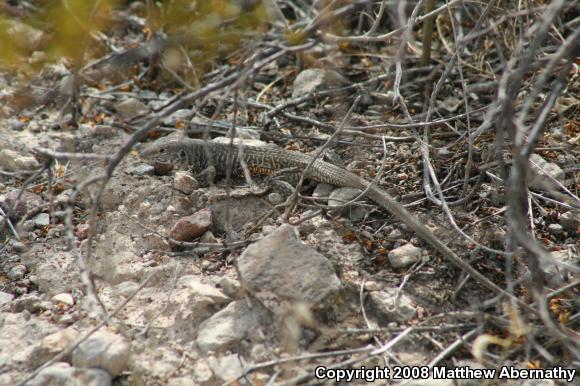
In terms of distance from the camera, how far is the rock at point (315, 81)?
5.59 meters

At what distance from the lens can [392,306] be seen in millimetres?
3340

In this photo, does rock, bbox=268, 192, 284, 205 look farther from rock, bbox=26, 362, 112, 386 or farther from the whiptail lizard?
rock, bbox=26, 362, 112, 386

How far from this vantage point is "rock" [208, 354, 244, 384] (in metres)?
3.01

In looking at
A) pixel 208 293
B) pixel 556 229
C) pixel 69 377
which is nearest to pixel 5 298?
pixel 69 377

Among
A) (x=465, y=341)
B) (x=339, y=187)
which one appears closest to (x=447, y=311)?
(x=465, y=341)

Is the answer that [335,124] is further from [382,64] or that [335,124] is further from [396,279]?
[396,279]

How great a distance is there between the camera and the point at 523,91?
5023 millimetres

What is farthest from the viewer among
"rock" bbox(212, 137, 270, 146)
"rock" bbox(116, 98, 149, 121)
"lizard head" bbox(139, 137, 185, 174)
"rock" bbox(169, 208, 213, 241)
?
"rock" bbox(116, 98, 149, 121)

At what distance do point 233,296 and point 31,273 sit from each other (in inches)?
57.9

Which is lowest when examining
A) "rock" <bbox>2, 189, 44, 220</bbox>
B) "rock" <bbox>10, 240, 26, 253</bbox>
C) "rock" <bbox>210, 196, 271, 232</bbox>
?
"rock" <bbox>210, 196, 271, 232</bbox>

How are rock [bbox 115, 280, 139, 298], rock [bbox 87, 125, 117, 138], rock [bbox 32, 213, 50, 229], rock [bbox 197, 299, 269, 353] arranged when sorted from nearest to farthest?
rock [bbox 197, 299, 269, 353], rock [bbox 115, 280, 139, 298], rock [bbox 32, 213, 50, 229], rock [bbox 87, 125, 117, 138]

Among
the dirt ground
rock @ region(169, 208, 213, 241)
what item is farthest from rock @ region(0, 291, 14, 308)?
rock @ region(169, 208, 213, 241)

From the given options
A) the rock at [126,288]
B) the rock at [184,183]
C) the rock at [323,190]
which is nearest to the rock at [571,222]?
the rock at [323,190]

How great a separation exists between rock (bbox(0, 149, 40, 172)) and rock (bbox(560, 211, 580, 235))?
3.99m
